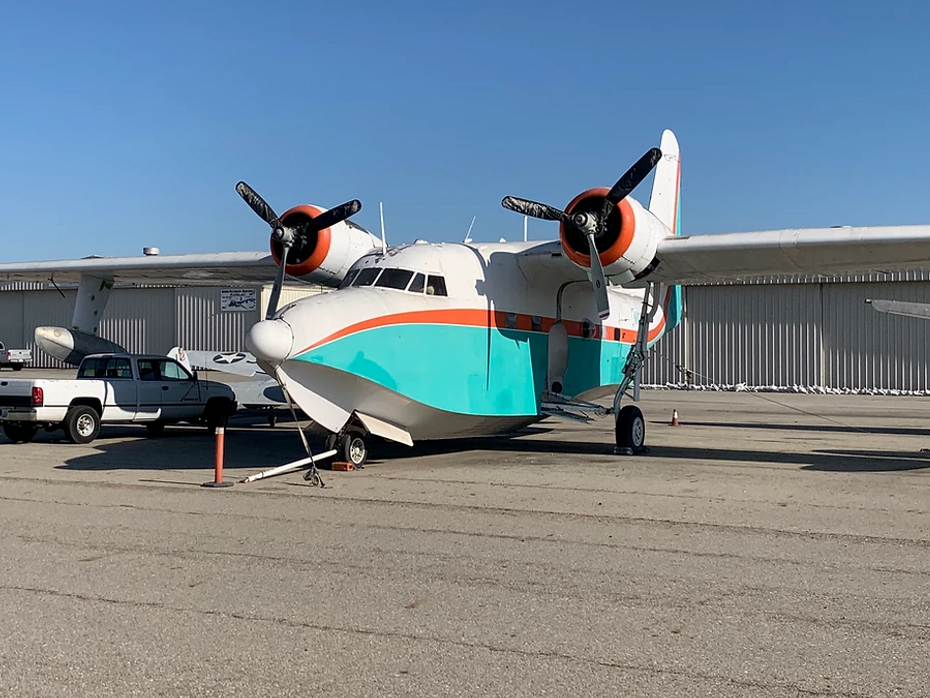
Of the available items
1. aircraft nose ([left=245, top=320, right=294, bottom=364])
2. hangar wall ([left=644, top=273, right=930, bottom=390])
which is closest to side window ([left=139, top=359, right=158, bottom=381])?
aircraft nose ([left=245, top=320, right=294, bottom=364])

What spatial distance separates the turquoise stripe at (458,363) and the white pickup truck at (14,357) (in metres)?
39.3

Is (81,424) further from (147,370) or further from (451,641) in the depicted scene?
(451,641)

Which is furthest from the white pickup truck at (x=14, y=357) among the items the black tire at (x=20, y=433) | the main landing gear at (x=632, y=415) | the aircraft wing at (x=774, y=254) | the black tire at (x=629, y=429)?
the black tire at (x=629, y=429)

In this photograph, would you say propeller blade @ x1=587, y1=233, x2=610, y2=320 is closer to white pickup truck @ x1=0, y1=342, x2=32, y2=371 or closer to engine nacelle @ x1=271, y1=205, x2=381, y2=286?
engine nacelle @ x1=271, y1=205, x2=381, y2=286

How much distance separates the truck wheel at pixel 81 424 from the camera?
1702 cm

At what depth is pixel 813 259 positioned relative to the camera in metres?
15.0

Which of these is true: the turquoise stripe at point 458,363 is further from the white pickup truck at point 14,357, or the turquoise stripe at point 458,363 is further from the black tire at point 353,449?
the white pickup truck at point 14,357

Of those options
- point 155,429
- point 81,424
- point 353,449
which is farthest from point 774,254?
point 155,429

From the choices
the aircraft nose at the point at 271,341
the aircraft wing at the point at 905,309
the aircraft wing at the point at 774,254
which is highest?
the aircraft wing at the point at 774,254

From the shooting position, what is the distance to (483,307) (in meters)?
14.8

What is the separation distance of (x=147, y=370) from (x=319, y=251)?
15.7 ft

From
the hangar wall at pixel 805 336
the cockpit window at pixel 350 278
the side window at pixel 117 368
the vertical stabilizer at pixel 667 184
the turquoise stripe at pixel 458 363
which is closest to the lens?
the turquoise stripe at pixel 458 363

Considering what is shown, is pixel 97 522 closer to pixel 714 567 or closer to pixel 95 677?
pixel 95 677

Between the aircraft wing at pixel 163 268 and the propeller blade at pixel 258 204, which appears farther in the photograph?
the aircraft wing at pixel 163 268
